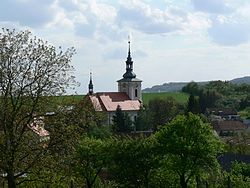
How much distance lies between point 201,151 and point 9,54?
17479mm

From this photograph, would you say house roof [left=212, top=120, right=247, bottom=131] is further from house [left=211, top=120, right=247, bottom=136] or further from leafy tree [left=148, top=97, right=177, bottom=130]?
leafy tree [left=148, top=97, right=177, bottom=130]

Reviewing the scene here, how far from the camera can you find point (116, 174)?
34312 mm

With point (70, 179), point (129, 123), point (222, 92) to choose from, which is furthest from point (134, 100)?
point (70, 179)

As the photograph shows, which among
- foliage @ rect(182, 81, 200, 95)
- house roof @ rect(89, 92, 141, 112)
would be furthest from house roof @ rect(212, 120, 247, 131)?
foliage @ rect(182, 81, 200, 95)

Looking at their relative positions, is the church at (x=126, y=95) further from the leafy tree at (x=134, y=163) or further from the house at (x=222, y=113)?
the leafy tree at (x=134, y=163)

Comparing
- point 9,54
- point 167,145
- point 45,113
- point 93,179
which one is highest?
point 9,54

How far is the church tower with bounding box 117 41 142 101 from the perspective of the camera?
109688 millimetres

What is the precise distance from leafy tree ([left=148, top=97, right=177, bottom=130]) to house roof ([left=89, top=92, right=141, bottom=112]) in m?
3.96

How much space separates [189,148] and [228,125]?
7249 cm

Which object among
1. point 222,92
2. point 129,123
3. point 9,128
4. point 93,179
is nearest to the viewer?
point 9,128

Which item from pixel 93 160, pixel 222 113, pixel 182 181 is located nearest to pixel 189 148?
pixel 182 181

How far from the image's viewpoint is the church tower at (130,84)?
10969 centimetres

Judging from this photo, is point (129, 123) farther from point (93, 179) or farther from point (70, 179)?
point (70, 179)

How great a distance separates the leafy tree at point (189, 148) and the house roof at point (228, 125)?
222 ft
